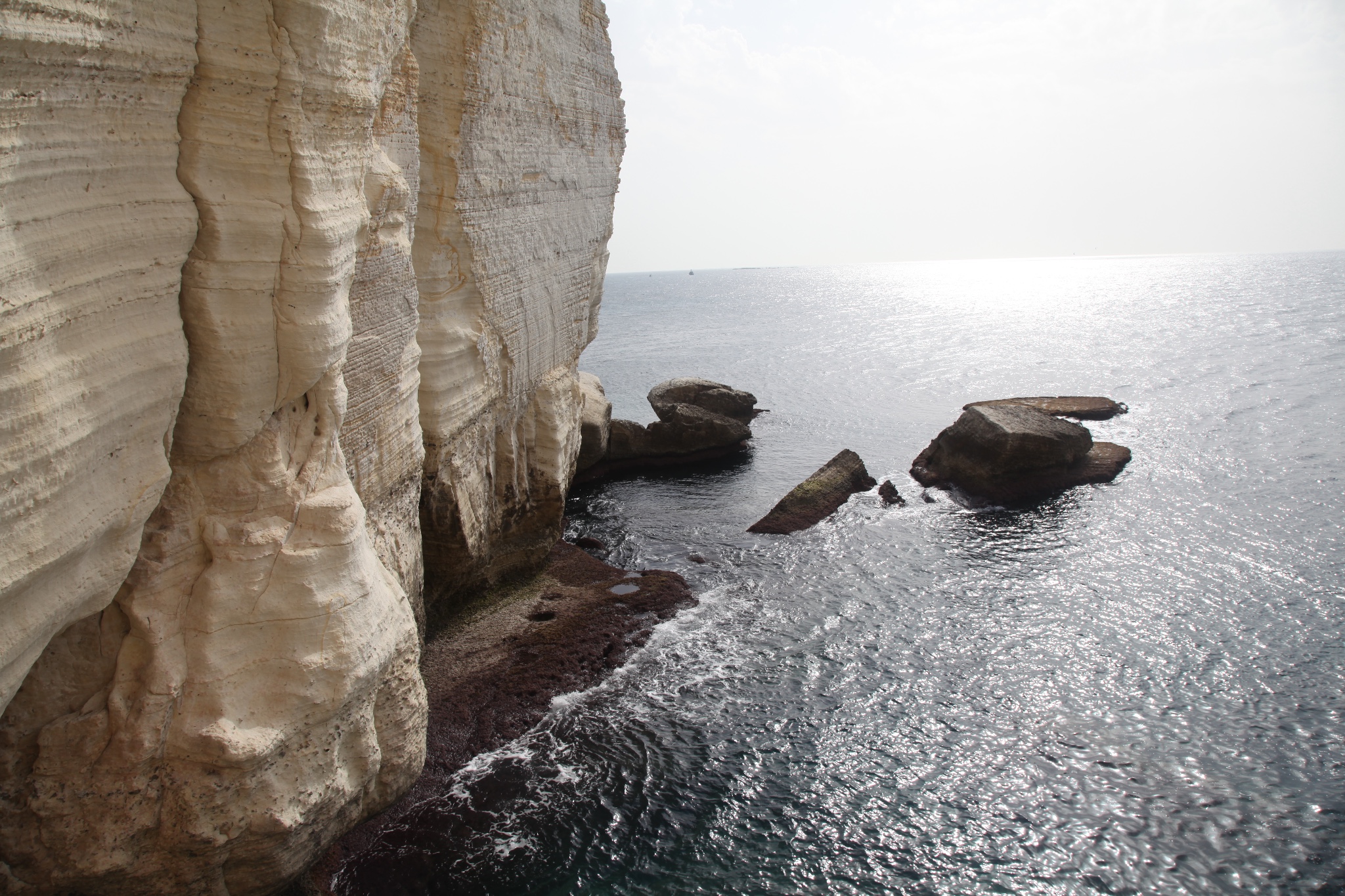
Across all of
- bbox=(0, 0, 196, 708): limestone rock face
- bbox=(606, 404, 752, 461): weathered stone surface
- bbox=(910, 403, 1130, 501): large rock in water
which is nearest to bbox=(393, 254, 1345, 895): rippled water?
bbox=(910, 403, 1130, 501): large rock in water

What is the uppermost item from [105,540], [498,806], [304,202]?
[304,202]

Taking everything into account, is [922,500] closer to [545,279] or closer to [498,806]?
[545,279]

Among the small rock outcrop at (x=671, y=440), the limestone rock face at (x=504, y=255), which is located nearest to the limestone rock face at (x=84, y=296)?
the limestone rock face at (x=504, y=255)

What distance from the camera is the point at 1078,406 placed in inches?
1390

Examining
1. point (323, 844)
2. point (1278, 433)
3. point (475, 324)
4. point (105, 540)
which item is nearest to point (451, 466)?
point (475, 324)

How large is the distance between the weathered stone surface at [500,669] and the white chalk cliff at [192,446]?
2.06ft

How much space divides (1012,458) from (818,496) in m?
6.19

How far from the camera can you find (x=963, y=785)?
12.0m

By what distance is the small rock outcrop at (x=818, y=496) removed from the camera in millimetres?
22469

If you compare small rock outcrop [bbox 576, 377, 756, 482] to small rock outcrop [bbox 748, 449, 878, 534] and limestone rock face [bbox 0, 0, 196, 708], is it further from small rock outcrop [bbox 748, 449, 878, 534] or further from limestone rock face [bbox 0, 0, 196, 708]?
limestone rock face [bbox 0, 0, 196, 708]

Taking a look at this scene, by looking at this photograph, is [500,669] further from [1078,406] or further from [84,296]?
[1078,406]

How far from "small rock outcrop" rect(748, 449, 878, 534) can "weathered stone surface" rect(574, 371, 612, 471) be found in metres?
6.15

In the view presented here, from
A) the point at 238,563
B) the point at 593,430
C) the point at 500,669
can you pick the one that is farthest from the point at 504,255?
the point at 593,430

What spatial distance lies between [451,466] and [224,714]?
7539 millimetres
